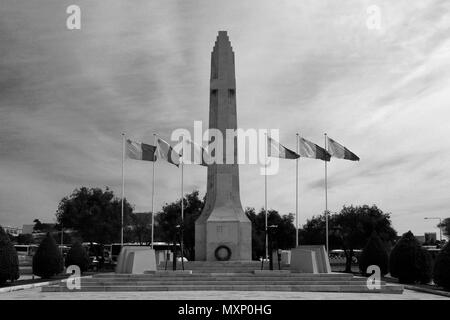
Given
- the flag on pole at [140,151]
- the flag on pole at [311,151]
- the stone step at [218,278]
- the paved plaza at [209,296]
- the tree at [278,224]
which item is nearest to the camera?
the paved plaza at [209,296]

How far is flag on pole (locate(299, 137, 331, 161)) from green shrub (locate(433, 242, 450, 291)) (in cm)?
1179

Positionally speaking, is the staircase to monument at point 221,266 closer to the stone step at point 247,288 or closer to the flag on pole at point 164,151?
the stone step at point 247,288

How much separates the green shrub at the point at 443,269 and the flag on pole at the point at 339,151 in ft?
37.3

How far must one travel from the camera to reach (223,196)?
32.0 metres

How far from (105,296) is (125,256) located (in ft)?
21.5

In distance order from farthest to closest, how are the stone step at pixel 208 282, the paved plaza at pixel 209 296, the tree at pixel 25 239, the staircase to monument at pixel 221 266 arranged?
the tree at pixel 25 239
the staircase to monument at pixel 221 266
the stone step at pixel 208 282
the paved plaza at pixel 209 296

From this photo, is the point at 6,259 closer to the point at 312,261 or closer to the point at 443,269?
the point at 312,261

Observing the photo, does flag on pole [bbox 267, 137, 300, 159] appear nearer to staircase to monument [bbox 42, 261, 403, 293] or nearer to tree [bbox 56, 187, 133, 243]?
staircase to monument [bbox 42, 261, 403, 293]

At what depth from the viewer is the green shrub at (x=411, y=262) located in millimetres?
27859

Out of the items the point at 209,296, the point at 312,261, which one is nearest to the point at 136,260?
the point at 209,296

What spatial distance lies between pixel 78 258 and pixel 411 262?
2045cm

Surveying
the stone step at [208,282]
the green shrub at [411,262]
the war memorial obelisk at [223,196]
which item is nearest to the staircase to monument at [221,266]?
the war memorial obelisk at [223,196]
